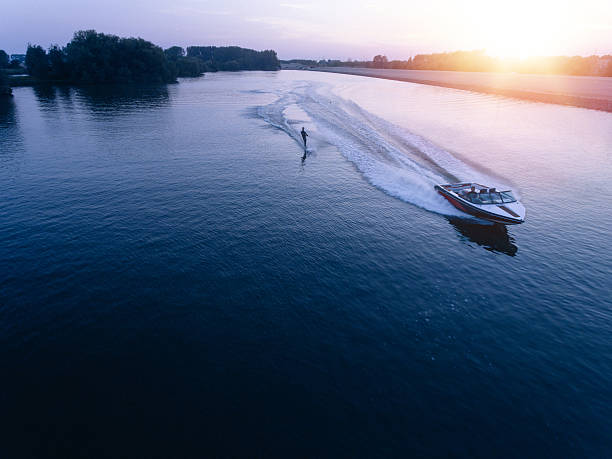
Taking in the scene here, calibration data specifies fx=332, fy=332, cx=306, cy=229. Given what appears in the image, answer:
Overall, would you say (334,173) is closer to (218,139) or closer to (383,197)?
(383,197)

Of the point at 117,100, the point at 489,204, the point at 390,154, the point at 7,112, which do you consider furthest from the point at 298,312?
the point at 117,100

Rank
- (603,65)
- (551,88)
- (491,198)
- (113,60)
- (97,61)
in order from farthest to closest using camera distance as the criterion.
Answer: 1. (113,60)
2. (97,61)
3. (603,65)
4. (551,88)
5. (491,198)

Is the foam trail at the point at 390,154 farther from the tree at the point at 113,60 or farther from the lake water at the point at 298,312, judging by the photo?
the tree at the point at 113,60

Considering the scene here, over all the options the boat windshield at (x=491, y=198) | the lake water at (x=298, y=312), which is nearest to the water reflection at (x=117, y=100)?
the lake water at (x=298, y=312)

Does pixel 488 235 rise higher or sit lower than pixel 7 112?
lower

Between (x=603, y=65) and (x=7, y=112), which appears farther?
(x=603, y=65)

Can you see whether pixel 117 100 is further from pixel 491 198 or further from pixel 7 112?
pixel 491 198

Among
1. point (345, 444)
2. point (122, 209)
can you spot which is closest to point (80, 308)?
point (122, 209)
